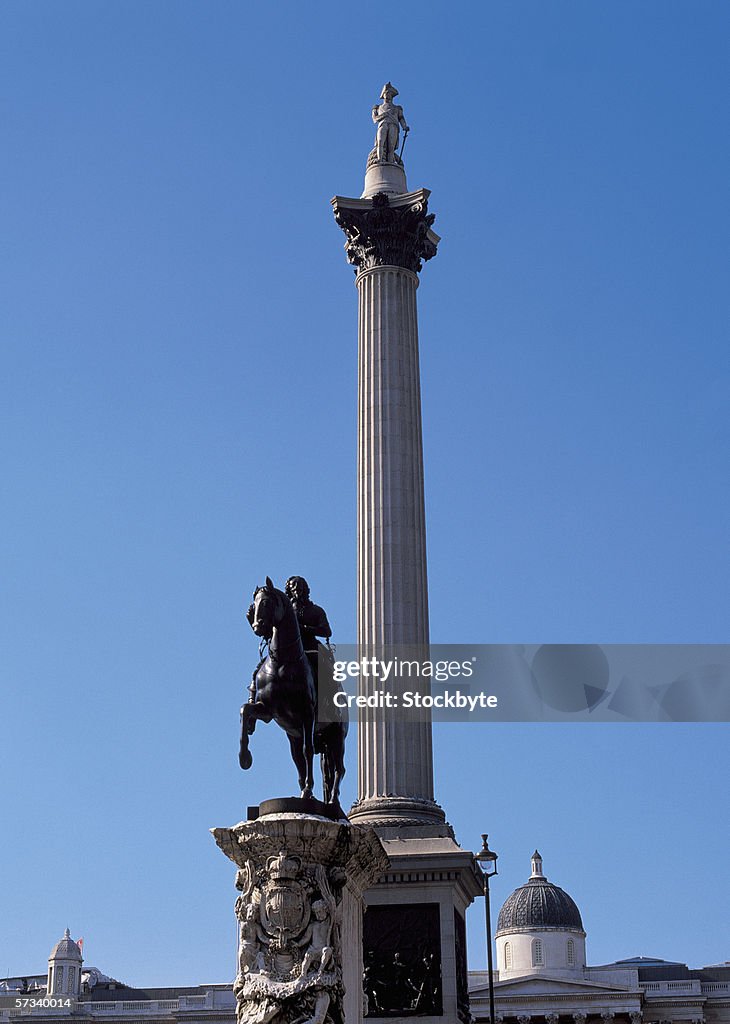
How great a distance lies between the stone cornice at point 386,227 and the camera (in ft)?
147

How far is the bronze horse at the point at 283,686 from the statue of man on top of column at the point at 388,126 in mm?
28028

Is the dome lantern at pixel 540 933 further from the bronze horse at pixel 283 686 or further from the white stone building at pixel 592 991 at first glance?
the bronze horse at pixel 283 686

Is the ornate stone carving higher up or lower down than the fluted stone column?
higher up

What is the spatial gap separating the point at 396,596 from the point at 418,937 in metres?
9.82

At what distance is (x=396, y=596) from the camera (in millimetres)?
41156

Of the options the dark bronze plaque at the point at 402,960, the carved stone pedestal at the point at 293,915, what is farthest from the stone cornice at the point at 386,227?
the carved stone pedestal at the point at 293,915

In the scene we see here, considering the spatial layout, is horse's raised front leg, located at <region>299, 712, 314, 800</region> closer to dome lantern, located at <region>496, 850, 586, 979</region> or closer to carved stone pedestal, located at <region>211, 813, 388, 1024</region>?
carved stone pedestal, located at <region>211, 813, 388, 1024</region>

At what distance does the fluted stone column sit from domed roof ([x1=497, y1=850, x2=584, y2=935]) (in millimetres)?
83450

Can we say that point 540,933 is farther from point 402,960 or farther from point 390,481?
point 402,960

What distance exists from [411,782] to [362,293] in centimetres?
1464

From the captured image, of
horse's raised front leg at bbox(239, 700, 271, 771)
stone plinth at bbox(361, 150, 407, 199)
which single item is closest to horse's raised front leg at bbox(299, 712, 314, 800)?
horse's raised front leg at bbox(239, 700, 271, 771)

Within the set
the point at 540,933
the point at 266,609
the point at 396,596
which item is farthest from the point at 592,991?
the point at 266,609

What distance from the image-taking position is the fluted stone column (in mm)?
39000

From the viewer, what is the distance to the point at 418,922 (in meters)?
34.9
